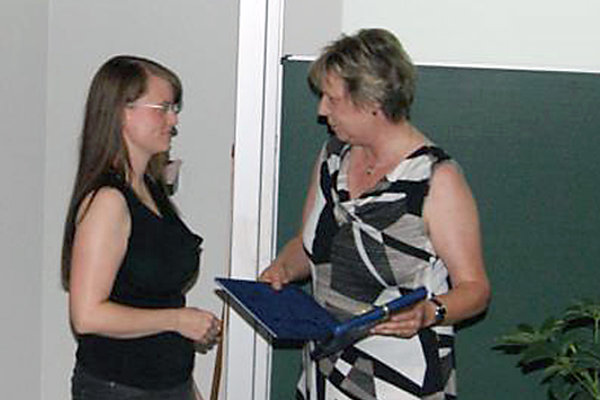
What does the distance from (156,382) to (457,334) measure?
0.93 m

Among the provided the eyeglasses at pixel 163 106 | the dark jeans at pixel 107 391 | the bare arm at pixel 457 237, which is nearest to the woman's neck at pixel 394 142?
the bare arm at pixel 457 237

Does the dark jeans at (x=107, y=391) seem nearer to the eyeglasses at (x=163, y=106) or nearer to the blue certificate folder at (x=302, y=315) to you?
the blue certificate folder at (x=302, y=315)

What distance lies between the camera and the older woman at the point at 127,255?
238 centimetres

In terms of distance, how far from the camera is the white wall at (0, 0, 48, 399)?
124 inches

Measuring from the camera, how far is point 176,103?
259cm

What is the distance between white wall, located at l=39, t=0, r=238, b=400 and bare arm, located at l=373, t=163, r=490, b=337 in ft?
2.99

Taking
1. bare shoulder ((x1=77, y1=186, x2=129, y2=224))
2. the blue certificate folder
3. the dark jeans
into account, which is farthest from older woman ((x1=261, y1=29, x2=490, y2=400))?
bare shoulder ((x1=77, y1=186, x2=129, y2=224))

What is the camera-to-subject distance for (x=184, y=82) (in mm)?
3176

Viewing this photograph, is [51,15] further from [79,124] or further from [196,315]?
[196,315]

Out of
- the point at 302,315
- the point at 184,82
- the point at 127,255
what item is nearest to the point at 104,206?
the point at 127,255

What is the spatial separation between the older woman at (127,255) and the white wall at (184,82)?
0.60 metres

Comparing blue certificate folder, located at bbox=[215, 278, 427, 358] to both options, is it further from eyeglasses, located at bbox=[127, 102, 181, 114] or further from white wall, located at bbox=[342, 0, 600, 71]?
white wall, located at bbox=[342, 0, 600, 71]

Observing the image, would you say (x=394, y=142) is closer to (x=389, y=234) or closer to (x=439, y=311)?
(x=389, y=234)

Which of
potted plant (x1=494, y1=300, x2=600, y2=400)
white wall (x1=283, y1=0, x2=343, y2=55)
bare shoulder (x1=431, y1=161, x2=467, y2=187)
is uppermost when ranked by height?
white wall (x1=283, y1=0, x2=343, y2=55)
